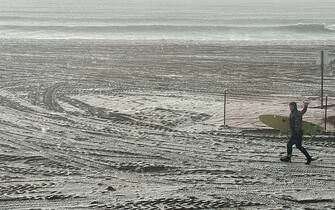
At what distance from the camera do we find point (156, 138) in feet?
47.8

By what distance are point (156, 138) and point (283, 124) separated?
3.72 m

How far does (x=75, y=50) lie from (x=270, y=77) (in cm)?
1503

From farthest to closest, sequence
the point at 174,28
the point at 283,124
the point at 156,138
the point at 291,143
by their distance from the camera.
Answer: the point at 174,28 → the point at 283,124 → the point at 156,138 → the point at 291,143

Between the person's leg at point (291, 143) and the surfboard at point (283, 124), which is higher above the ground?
the surfboard at point (283, 124)

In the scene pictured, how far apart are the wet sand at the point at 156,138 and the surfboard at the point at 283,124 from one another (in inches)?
14.6

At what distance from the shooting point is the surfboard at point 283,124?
1499 centimetres

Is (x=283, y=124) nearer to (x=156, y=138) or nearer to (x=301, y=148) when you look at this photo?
(x=301, y=148)

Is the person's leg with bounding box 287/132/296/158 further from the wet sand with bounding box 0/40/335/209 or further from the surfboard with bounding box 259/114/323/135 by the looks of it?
the surfboard with bounding box 259/114/323/135

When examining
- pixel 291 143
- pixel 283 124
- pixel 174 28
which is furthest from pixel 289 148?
pixel 174 28

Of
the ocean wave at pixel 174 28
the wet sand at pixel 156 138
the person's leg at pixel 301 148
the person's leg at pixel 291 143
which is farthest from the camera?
the ocean wave at pixel 174 28

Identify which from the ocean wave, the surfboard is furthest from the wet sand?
the ocean wave

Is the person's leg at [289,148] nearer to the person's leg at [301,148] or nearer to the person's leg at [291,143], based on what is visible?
the person's leg at [291,143]

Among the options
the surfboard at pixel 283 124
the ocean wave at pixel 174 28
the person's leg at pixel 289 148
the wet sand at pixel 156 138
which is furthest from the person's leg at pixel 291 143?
the ocean wave at pixel 174 28

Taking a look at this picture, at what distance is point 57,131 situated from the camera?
1541 centimetres
